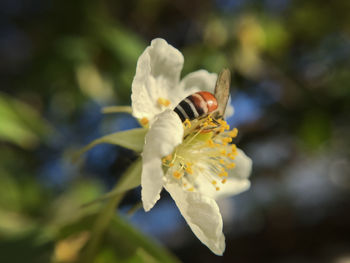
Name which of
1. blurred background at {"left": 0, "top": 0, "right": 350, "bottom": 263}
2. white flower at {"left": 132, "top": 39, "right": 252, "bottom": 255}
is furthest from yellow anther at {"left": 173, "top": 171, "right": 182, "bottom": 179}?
blurred background at {"left": 0, "top": 0, "right": 350, "bottom": 263}

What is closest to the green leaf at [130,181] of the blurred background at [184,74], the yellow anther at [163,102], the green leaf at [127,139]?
the green leaf at [127,139]

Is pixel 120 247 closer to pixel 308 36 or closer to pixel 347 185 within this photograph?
pixel 308 36

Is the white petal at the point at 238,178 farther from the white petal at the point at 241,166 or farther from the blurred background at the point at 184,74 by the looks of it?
the blurred background at the point at 184,74

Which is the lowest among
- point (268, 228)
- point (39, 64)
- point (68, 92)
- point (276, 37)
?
point (268, 228)

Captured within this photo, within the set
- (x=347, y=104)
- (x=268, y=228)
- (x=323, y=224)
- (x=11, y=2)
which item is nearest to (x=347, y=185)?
(x=323, y=224)

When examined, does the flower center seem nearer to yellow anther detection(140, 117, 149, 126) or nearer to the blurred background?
yellow anther detection(140, 117, 149, 126)

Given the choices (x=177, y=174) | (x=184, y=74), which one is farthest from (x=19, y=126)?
(x=177, y=174)
